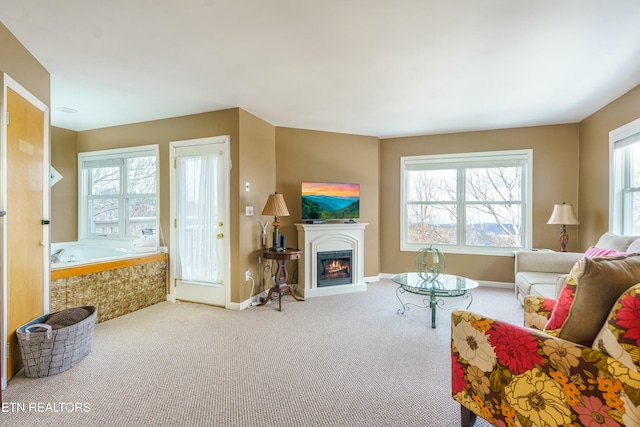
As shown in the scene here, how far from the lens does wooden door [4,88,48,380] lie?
2051 millimetres

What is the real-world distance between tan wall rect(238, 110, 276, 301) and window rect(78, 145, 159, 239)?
1320 mm

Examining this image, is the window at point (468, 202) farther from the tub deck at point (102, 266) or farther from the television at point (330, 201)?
the tub deck at point (102, 266)

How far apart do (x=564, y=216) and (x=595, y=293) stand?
3395mm

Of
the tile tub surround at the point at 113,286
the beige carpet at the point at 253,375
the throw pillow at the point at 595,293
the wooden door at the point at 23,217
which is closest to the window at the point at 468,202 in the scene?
the beige carpet at the point at 253,375

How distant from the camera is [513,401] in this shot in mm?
1293

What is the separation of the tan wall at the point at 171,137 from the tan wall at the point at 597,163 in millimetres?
4333

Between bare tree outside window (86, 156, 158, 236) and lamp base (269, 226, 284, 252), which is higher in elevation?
bare tree outside window (86, 156, 158, 236)

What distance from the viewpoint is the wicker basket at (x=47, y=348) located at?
207 cm

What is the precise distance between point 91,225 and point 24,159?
109 inches

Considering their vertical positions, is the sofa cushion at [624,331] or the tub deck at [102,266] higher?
the sofa cushion at [624,331]

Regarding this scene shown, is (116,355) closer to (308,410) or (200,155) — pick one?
(308,410)

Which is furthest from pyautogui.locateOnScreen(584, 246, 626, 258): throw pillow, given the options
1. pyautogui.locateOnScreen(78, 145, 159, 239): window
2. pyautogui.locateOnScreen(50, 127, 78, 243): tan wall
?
pyautogui.locateOnScreen(50, 127, 78, 243): tan wall

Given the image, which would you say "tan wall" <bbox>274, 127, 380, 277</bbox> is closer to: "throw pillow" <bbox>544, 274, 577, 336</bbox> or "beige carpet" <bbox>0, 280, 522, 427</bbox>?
"beige carpet" <bbox>0, 280, 522, 427</bbox>

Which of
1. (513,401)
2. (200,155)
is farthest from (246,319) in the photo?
(513,401)
